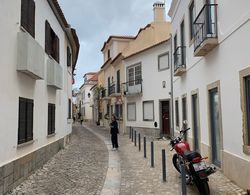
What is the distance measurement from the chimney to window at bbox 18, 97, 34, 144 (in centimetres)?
1963

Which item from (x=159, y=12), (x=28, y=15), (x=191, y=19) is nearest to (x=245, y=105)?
(x=28, y=15)

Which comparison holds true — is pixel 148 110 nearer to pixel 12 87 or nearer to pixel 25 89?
pixel 25 89

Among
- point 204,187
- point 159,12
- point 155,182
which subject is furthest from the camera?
point 159,12

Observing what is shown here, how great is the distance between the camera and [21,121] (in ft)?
25.6

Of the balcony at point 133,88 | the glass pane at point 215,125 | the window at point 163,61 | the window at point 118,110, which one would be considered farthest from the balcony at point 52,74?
the window at point 118,110

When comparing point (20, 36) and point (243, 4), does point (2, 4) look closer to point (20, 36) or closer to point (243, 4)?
point (20, 36)

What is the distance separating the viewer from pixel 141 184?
756 centimetres

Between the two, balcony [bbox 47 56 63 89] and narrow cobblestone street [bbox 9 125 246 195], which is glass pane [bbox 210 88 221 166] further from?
balcony [bbox 47 56 63 89]

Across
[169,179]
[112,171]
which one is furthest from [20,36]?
[169,179]

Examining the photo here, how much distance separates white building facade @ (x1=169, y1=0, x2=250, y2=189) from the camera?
666 cm

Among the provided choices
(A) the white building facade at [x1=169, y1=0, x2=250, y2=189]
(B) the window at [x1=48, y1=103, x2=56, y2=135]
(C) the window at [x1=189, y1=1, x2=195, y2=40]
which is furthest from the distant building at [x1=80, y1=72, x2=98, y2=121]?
(A) the white building facade at [x1=169, y1=0, x2=250, y2=189]

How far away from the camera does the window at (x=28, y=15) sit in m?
7.88

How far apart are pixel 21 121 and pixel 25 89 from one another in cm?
89

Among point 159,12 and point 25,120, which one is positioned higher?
point 159,12
